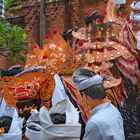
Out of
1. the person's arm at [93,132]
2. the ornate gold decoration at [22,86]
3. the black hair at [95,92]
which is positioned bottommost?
the ornate gold decoration at [22,86]

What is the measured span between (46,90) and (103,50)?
1.66 m

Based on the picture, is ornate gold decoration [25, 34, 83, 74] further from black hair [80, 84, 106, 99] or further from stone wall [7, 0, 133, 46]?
stone wall [7, 0, 133, 46]

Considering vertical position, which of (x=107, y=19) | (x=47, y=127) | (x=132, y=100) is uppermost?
(x=107, y=19)

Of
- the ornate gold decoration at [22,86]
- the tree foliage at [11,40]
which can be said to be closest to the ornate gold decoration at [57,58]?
the ornate gold decoration at [22,86]

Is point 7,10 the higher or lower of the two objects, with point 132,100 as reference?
higher

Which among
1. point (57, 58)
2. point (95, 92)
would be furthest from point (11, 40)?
point (95, 92)

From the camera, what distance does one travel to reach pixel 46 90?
5934mm

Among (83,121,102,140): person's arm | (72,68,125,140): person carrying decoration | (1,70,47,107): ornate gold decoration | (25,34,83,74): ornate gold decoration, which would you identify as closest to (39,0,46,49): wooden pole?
(25,34,83,74): ornate gold decoration

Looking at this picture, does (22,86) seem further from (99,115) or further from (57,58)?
(99,115)

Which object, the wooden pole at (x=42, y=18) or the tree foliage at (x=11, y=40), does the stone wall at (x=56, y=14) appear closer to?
the wooden pole at (x=42, y=18)

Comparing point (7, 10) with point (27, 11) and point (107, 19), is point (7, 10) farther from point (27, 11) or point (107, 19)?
point (107, 19)

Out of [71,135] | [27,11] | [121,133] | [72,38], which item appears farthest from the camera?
[27,11]

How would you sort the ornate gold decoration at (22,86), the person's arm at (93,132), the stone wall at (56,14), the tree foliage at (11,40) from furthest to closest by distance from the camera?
the stone wall at (56,14) → the tree foliage at (11,40) → the ornate gold decoration at (22,86) → the person's arm at (93,132)

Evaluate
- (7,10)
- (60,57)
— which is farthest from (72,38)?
(7,10)
